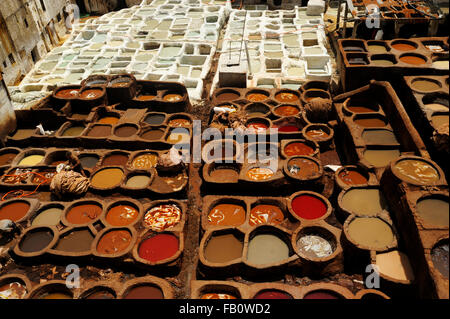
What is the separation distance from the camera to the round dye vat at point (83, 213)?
919 cm

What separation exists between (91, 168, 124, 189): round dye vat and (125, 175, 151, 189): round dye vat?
0.26m

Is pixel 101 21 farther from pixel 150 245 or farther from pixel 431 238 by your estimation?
pixel 431 238

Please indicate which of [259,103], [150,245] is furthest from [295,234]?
[259,103]

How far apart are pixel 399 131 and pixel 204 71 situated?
8.00 meters

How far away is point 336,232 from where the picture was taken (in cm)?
825

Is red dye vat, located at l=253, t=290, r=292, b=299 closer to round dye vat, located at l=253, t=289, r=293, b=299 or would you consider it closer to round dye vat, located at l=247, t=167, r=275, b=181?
round dye vat, located at l=253, t=289, r=293, b=299

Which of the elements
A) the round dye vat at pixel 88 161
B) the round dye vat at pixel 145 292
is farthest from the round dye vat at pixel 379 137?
the round dye vat at pixel 88 161

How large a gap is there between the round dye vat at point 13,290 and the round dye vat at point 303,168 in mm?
6995

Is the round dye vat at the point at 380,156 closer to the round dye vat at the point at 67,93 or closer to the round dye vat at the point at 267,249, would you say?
the round dye vat at the point at 267,249

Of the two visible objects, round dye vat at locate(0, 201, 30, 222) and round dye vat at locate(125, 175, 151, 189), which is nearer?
round dye vat at locate(0, 201, 30, 222)

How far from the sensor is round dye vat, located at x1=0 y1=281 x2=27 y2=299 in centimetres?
770

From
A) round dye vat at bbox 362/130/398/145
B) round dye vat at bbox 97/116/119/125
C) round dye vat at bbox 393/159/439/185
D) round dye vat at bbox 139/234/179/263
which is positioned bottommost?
round dye vat at bbox 139/234/179/263

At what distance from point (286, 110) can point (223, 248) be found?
19.2 ft

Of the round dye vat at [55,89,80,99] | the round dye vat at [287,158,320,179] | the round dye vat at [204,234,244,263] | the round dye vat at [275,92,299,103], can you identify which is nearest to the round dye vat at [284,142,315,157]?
the round dye vat at [287,158,320,179]
